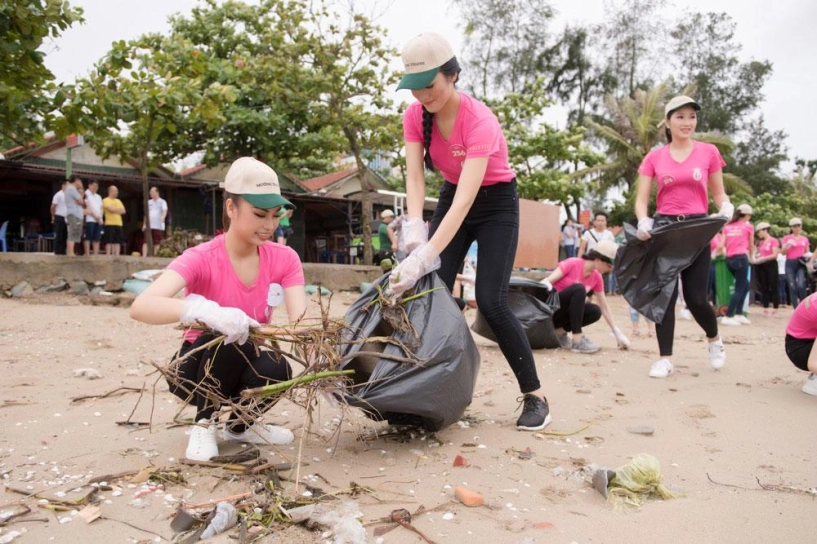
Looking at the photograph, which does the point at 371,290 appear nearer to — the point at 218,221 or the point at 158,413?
the point at 158,413

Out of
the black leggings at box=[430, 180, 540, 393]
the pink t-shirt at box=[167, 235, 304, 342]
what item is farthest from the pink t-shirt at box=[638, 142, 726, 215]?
the pink t-shirt at box=[167, 235, 304, 342]

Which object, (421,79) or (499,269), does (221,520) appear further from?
(421,79)

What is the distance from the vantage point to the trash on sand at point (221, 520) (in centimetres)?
167

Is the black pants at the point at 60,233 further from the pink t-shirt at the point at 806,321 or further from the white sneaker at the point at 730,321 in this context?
the white sneaker at the point at 730,321

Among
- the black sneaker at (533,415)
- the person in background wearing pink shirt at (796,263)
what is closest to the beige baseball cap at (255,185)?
the black sneaker at (533,415)

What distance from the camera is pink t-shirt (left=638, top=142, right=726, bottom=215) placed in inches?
150

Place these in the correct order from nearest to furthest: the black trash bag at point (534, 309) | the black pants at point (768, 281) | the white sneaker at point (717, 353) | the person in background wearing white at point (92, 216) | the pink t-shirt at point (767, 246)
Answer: the white sneaker at point (717, 353), the black trash bag at point (534, 309), the person in background wearing white at point (92, 216), the pink t-shirt at point (767, 246), the black pants at point (768, 281)

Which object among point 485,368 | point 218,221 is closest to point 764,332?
point 485,368

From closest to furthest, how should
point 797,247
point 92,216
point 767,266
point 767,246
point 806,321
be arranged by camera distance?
point 806,321 → point 92,216 → point 767,246 → point 767,266 → point 797,247

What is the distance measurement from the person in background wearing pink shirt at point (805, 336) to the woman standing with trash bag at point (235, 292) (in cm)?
283

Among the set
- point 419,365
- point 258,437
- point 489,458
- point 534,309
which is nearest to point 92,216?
point 534,309

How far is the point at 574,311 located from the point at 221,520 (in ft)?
12.7

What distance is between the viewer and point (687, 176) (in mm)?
3816

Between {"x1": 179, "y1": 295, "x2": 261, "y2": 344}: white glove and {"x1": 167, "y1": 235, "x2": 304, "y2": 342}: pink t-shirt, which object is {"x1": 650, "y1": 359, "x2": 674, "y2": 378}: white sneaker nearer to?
{"x1": 167, "y1": 235, "x2": 304, "y2": 342}: pink t-shirt
